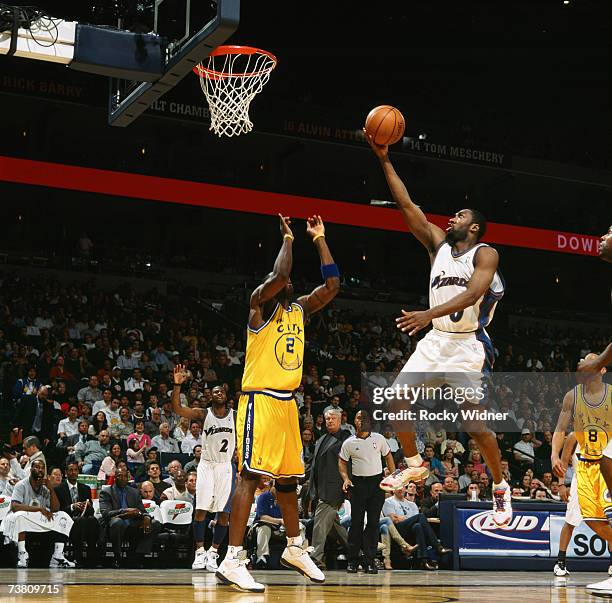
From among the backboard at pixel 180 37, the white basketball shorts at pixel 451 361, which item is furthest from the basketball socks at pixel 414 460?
the backboard at pixel 180 37

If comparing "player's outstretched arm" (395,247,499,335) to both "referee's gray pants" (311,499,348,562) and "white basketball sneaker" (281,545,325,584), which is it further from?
"referee's gray pants" (311,499,348,562)

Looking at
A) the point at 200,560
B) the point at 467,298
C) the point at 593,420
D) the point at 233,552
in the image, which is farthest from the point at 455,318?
the point at 200,560

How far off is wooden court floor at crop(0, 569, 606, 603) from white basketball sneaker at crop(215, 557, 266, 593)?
80 mm

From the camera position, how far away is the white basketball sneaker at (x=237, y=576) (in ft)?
21.2

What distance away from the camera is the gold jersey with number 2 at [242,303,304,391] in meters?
6.94

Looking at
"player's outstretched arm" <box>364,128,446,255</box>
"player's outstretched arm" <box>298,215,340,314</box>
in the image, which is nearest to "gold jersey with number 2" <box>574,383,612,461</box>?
"player's outstretched arm" <box>298,215,340,314</box>

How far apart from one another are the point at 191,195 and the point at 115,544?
10.9 metres

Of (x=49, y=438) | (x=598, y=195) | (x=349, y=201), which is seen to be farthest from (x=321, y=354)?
(x=598, y=195)

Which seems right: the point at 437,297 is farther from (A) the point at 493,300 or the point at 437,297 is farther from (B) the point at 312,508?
(B) the point at 312,508

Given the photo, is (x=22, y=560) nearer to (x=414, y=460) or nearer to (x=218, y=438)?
(x=218, y=438)

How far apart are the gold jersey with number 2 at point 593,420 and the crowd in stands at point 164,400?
2.46 m

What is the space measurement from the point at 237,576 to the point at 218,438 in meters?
3.65

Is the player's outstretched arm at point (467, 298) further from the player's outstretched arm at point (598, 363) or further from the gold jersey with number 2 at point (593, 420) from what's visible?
the gold jersey with number 2 at point (593, 420)

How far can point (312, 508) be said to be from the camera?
1185 centimetres
